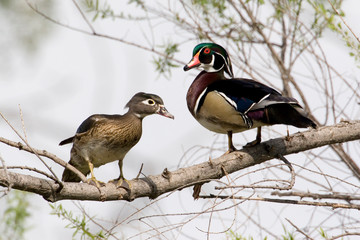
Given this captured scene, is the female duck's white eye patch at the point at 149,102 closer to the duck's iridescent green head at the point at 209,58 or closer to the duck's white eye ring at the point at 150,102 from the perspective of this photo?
the duck's white eye ring at the point at 150,102

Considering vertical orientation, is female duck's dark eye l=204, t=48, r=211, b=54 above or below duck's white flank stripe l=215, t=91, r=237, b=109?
above

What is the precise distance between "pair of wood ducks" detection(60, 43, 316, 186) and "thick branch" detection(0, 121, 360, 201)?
0.55ft

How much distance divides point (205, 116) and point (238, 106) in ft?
0.77

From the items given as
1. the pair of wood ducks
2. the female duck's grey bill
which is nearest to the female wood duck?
the pair of wood ducks

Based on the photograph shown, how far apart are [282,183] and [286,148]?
0.78 metres

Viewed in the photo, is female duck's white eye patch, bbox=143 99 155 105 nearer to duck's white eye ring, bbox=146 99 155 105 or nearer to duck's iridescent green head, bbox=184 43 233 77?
duck's white eye ring, bbox=146 99 155 105

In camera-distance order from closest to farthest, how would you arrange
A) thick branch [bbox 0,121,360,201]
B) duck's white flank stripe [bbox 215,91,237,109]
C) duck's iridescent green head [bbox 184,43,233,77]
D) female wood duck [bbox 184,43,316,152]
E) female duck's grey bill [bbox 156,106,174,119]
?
thick branch [bbox 0,121,360,201] < female wood duck [bbox 184,43,316,152] < duck's white flank stripe [bbox 215,91,237,109] < female duck's grey bill [bbox 156,106,174,119] < duck's iridescent green head [bbox 184,43,233,77]

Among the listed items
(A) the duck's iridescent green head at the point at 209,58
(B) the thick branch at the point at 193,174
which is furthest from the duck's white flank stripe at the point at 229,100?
(A) the duck's iridescent green head at the point at 209,58

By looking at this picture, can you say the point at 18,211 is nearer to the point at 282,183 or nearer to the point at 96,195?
the point at 96,195

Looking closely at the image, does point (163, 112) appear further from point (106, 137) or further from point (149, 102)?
point (106, 137)

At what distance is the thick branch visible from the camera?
2512 mm

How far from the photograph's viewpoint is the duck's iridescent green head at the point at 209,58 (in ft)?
13.0

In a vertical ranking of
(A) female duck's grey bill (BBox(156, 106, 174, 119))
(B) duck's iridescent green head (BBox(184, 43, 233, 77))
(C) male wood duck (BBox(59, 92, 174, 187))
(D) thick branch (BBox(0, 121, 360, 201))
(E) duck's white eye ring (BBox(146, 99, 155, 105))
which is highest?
(B) duck's iridescent green head (BBox(184, 43, 233, 77))

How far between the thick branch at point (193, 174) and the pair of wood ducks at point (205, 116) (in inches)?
6.5
